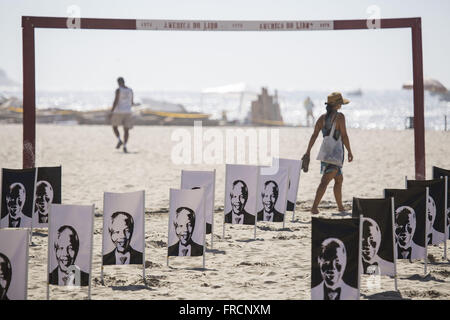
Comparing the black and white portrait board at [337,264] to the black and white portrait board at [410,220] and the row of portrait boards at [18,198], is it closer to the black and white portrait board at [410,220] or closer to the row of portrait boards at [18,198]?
the black and white portrait board at [410,220]

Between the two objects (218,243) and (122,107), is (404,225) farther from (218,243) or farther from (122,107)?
(122,107)

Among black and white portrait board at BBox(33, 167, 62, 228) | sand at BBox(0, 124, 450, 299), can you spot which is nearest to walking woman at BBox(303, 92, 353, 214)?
sand at BBox(0, 124, 450, 299)

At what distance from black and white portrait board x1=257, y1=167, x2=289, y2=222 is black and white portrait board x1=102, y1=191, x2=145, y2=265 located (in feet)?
8.31

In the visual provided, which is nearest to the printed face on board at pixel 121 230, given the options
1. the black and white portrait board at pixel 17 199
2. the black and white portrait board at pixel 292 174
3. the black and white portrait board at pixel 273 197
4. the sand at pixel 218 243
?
the sand at pixel 218 243

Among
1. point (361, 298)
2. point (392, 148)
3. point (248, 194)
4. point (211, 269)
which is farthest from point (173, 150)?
point (361, 298)

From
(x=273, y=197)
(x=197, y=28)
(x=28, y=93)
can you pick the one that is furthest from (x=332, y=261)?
(x=28, y=93)

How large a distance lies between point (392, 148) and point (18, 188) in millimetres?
13544

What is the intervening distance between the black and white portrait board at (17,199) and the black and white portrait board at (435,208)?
3994mm

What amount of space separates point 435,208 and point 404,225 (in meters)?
0.71

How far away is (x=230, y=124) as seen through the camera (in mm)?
31688

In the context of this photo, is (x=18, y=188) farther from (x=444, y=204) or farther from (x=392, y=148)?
(x=392, y=148)

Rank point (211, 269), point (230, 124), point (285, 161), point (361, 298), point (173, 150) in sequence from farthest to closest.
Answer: point (230, 124) → point (173, 150) → point (285, 161) → point (211, 269) → point (361, 298)

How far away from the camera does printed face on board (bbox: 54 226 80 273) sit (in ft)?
17.8

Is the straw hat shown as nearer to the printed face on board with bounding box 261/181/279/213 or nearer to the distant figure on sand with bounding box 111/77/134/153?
the printed face on board with bounding box 261/181/279/213
